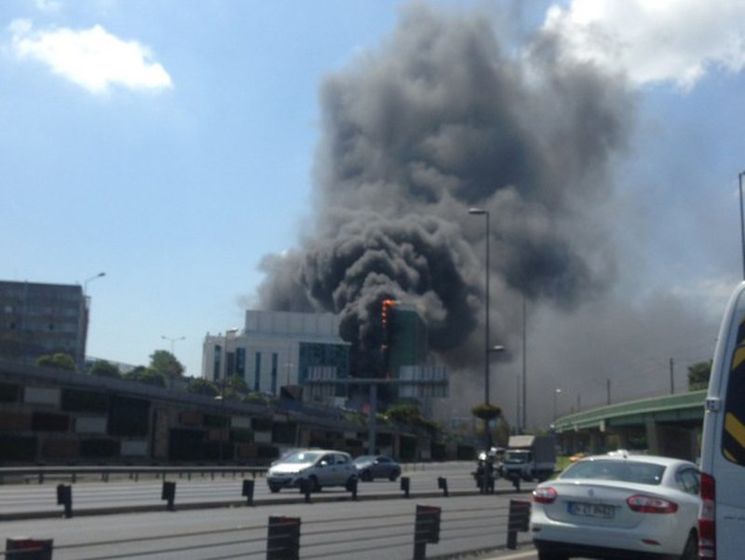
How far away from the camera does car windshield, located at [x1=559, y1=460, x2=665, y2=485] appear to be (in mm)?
12656

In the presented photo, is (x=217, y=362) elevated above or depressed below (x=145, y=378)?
Result: above

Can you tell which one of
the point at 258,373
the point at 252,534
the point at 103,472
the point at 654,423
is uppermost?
the point at 258,373

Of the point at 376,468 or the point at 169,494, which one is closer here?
the point at 169,494

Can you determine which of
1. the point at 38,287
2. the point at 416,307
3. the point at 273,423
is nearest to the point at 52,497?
the point at 273,423

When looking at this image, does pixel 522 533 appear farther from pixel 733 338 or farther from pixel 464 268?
pixel 464 268

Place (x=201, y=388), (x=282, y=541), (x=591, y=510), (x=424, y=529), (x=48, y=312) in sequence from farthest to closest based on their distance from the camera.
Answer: (x=48, y=312) < (x=201, y=388) < (x=424, y=529) < (x=591, y=510) < (x=282, y=541)

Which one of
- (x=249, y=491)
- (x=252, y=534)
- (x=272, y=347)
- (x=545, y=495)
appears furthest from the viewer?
(x=272, y=347)

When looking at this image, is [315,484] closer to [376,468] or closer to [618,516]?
[376,468]

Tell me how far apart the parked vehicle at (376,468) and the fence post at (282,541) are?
37.8m

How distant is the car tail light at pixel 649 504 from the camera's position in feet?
38.9

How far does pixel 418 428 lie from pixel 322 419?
17842mm

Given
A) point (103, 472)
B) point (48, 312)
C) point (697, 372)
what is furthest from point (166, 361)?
point (103, 472)

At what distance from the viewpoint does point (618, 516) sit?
1191cm

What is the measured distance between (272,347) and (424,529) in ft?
324
